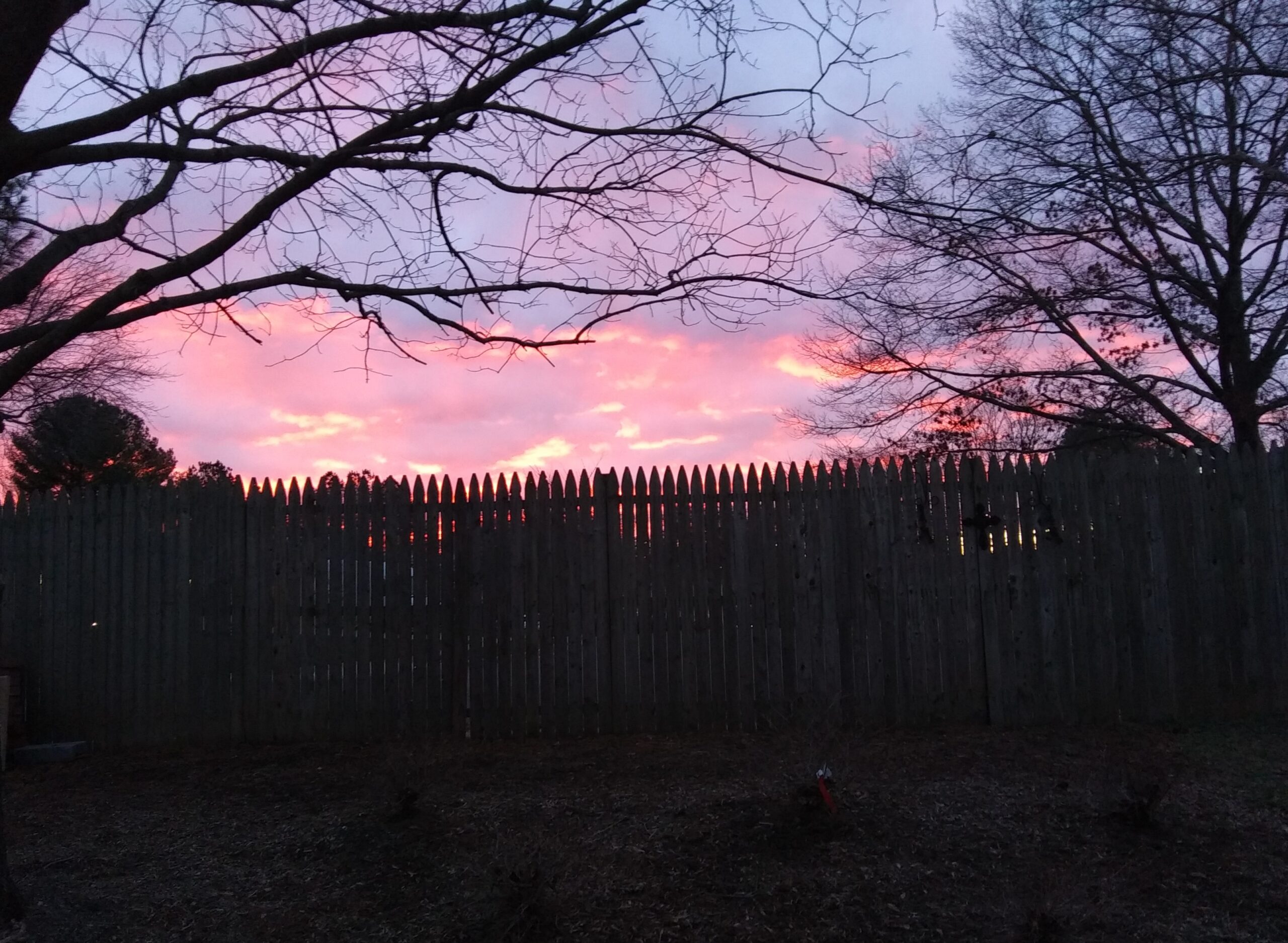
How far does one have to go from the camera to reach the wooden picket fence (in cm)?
840

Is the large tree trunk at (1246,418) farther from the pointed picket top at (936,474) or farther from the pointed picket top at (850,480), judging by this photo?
the pointed picket top at (850,480)

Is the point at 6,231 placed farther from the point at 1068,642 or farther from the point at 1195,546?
the point at 1195,546

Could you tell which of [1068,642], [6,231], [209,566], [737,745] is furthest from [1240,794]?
[6,231]

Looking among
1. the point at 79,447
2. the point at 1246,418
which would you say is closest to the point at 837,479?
the point at 1246,418

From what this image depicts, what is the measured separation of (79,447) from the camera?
14992 millimetres

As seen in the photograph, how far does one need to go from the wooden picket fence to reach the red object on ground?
94.6 inches

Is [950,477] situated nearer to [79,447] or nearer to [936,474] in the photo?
[936,474]

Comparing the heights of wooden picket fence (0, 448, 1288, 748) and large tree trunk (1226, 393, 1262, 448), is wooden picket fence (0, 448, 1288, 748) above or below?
below

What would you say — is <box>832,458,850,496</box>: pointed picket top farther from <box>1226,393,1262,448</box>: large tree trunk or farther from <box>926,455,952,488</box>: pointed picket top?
<box>1226,393,1262,448</box>: large tree trunk

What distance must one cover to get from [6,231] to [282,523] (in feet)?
12.5

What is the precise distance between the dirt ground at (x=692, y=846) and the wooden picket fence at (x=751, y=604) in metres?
0.67

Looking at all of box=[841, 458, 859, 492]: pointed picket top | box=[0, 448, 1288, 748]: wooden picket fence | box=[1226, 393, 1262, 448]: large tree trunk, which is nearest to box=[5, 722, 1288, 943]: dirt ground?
box=[0, 448, 1288, 748]: wooden picket fence

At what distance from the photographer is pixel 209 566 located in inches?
350

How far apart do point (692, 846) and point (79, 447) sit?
1237cm
